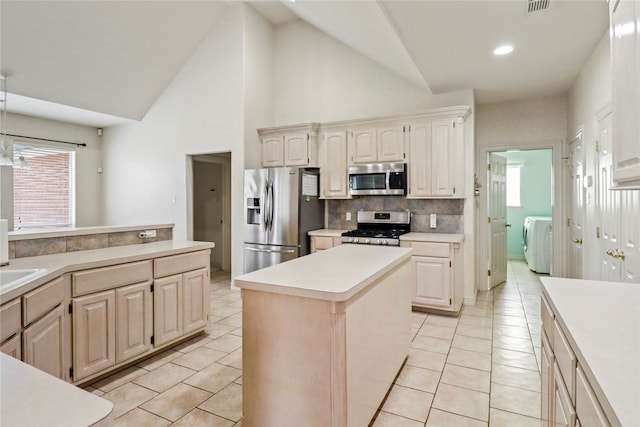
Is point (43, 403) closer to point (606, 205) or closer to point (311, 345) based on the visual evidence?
point (311, 345)

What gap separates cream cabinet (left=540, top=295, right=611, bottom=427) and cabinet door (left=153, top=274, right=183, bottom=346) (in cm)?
266

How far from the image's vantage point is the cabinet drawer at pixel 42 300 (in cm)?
172

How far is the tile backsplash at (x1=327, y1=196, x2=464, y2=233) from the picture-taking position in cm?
441

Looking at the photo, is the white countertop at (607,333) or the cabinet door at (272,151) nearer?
the white countertop at (607,333)

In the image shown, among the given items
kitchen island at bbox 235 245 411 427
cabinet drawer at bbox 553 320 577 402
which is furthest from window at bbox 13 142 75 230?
cabinet drawer at bbox 553 320 577 402

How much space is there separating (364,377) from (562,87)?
4411 millimetres

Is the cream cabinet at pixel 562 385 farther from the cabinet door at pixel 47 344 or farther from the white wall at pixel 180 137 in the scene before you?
the white wall at pixel 180 137

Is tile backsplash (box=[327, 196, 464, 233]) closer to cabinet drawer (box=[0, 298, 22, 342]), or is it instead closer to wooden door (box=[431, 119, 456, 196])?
wooden door (box=[431, 119, 456, 196])

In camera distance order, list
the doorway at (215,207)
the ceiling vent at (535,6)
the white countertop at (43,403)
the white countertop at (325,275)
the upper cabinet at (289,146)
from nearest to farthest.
Answer: the white countertop at (43,403) < the white countertop at (325,275) < the ceiling vent at (535,6) < the upper cabinet at (289,146) < the doorway at (215,207)

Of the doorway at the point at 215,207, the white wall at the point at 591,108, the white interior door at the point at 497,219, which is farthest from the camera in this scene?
the doorway at the point at 215,207

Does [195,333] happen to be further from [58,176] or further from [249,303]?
[58,176]

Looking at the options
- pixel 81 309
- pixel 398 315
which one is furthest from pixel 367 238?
pixel 81 309

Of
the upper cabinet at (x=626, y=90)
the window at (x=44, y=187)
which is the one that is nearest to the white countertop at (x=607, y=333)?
the upper cabinet at (x=626, y=90)

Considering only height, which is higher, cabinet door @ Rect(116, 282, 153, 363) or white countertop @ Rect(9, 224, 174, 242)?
white countertop @ Rect(9, 224, 174, 242)
